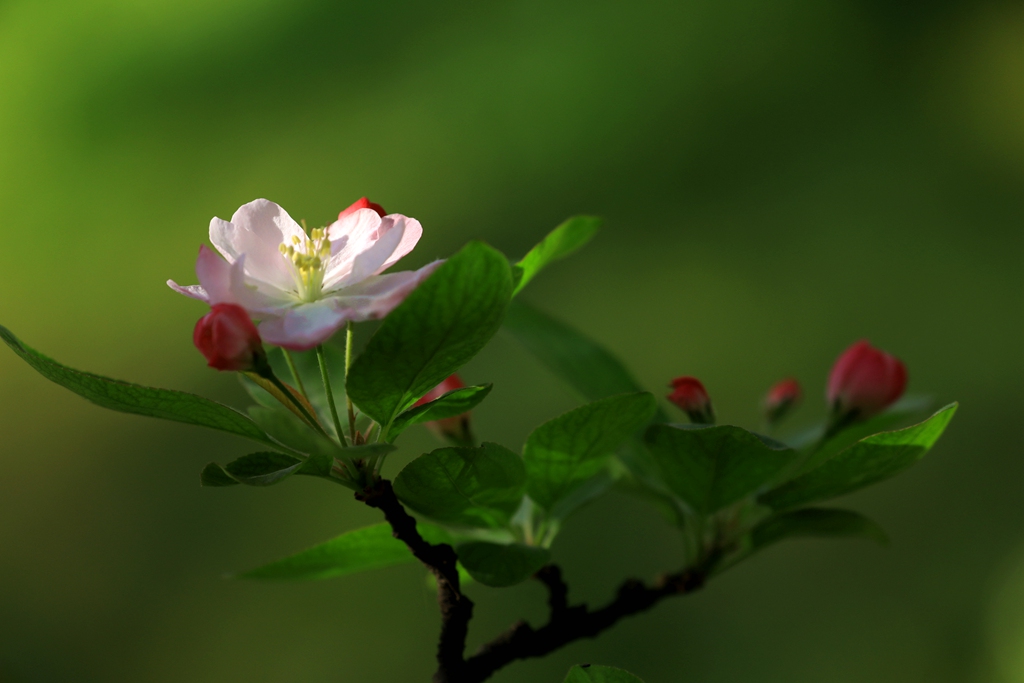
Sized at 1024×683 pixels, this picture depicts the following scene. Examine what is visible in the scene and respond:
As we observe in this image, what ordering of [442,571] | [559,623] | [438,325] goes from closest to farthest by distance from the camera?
[438,325] → [442,571] → [559,623]

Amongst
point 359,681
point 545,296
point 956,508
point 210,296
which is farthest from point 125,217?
point 956,508

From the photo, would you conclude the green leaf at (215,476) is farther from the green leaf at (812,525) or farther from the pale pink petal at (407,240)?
the green leaf at (812,525)

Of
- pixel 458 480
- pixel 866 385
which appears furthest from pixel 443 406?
pixel 866 385

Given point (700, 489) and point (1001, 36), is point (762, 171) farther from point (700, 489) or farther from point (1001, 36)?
point (700, 489)

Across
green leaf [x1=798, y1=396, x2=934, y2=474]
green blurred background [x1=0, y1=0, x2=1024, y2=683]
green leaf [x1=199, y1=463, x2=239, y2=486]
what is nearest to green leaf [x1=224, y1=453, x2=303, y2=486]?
green leaf [x1=199, y1=463, x2=239, y2=486]

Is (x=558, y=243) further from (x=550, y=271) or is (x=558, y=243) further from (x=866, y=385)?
(x=550, y=271)

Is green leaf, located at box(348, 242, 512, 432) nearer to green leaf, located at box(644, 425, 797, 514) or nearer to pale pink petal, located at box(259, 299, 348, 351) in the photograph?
pale pink petal, located at box(259, 299, 348, 351)

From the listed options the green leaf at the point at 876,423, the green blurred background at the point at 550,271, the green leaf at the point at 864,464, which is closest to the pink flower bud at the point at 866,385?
the green leaf at the point at 876,423
